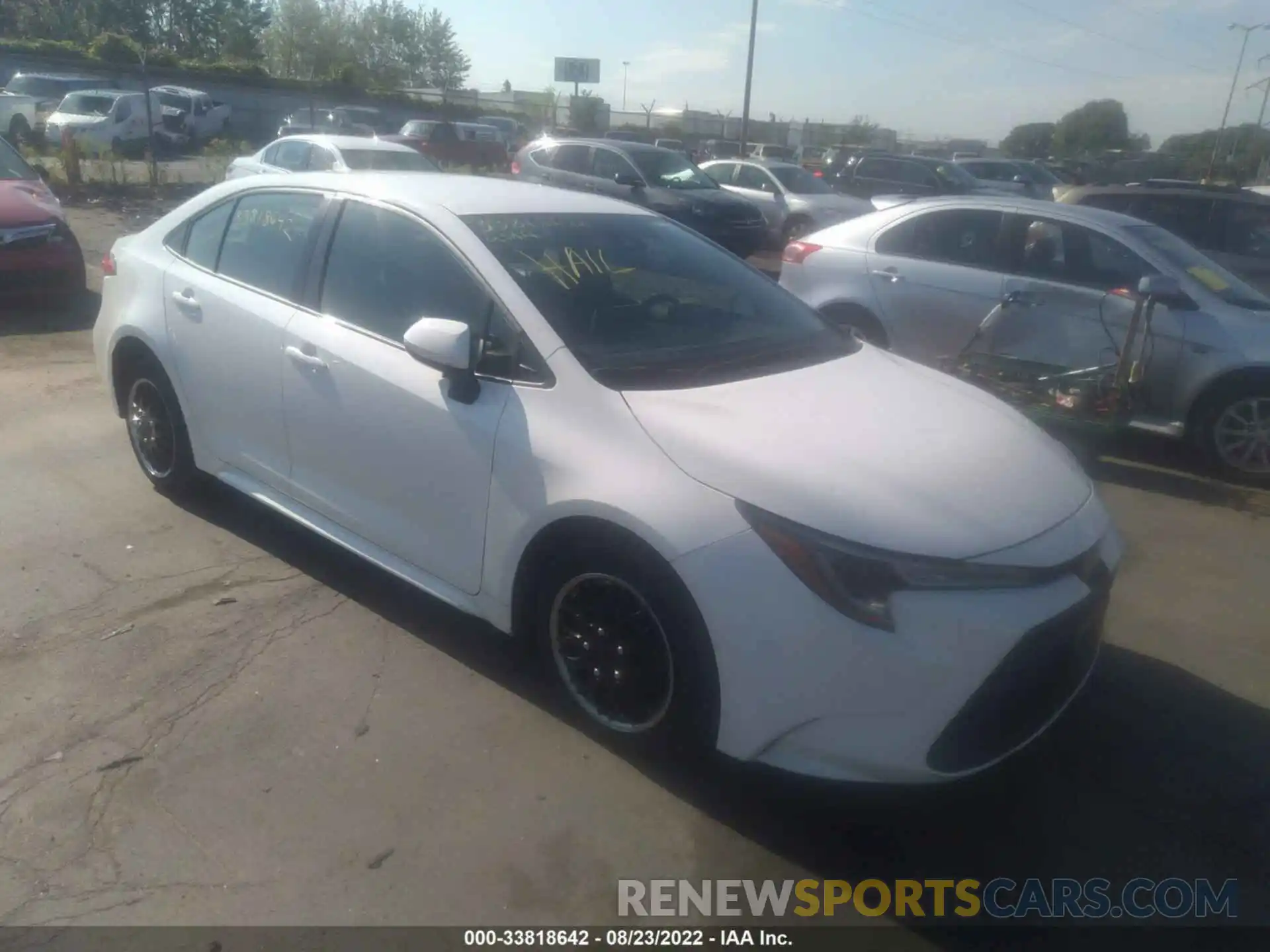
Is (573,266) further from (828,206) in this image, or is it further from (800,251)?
(828,206)

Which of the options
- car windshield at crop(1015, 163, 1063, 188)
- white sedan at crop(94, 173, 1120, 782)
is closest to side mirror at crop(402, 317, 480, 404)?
white sedan at crop(94, 173, 1120, 782)

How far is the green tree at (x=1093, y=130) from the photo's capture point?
64.5 metres

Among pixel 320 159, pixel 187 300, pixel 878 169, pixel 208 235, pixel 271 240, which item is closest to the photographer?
pixel 271 240

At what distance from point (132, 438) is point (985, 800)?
4410 mm

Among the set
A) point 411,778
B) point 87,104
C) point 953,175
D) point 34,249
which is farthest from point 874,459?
point 87,104

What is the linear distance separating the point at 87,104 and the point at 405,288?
97.8 feet

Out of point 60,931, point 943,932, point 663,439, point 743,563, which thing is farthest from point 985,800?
point 60,931

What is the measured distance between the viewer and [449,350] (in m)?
3.38

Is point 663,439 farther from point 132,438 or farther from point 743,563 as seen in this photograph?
point 132,438

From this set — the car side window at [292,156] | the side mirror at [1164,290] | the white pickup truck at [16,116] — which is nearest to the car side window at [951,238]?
the side mirror at [1164,290]

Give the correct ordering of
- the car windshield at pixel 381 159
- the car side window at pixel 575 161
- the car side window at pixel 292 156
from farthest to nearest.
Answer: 1. the car side window at pixel 575 161
2. the car side window at pixel 292 156
3. the car windshield at pixel 381 159

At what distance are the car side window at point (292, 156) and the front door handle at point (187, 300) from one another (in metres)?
10.1

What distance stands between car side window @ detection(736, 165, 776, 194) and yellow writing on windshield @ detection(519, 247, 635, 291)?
15.9 m

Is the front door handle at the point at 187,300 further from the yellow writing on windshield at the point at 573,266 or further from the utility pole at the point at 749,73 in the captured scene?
the utility pole at the point at 749,73
